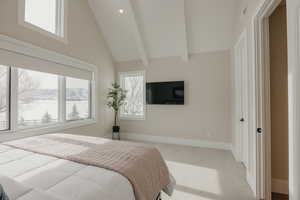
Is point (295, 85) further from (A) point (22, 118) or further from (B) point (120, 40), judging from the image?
(B) point (120, 40)

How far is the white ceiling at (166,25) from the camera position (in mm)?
3465

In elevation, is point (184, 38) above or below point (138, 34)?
below

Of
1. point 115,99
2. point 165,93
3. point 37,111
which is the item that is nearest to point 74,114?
point 37,111

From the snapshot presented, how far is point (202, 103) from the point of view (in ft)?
13.6

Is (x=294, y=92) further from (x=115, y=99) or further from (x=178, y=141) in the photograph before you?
(x=115, y=99)

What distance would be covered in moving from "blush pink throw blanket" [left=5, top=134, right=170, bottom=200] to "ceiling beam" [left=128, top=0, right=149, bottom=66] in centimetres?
307

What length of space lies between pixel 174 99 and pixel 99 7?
10.1 feet

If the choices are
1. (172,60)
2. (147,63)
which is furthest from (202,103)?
(147,63)

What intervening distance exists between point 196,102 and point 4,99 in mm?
3957

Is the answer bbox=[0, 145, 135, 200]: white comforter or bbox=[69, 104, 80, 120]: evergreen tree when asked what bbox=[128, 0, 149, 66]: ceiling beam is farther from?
bbox=[0, 145, 135, 200]: white comforter

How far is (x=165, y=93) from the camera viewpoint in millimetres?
4422

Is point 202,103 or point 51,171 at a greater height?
point 202,103

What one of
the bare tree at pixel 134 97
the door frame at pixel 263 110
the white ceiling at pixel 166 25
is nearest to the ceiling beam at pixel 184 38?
the white ceiling at pixel 166 25

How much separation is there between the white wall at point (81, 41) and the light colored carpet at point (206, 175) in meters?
2.06
